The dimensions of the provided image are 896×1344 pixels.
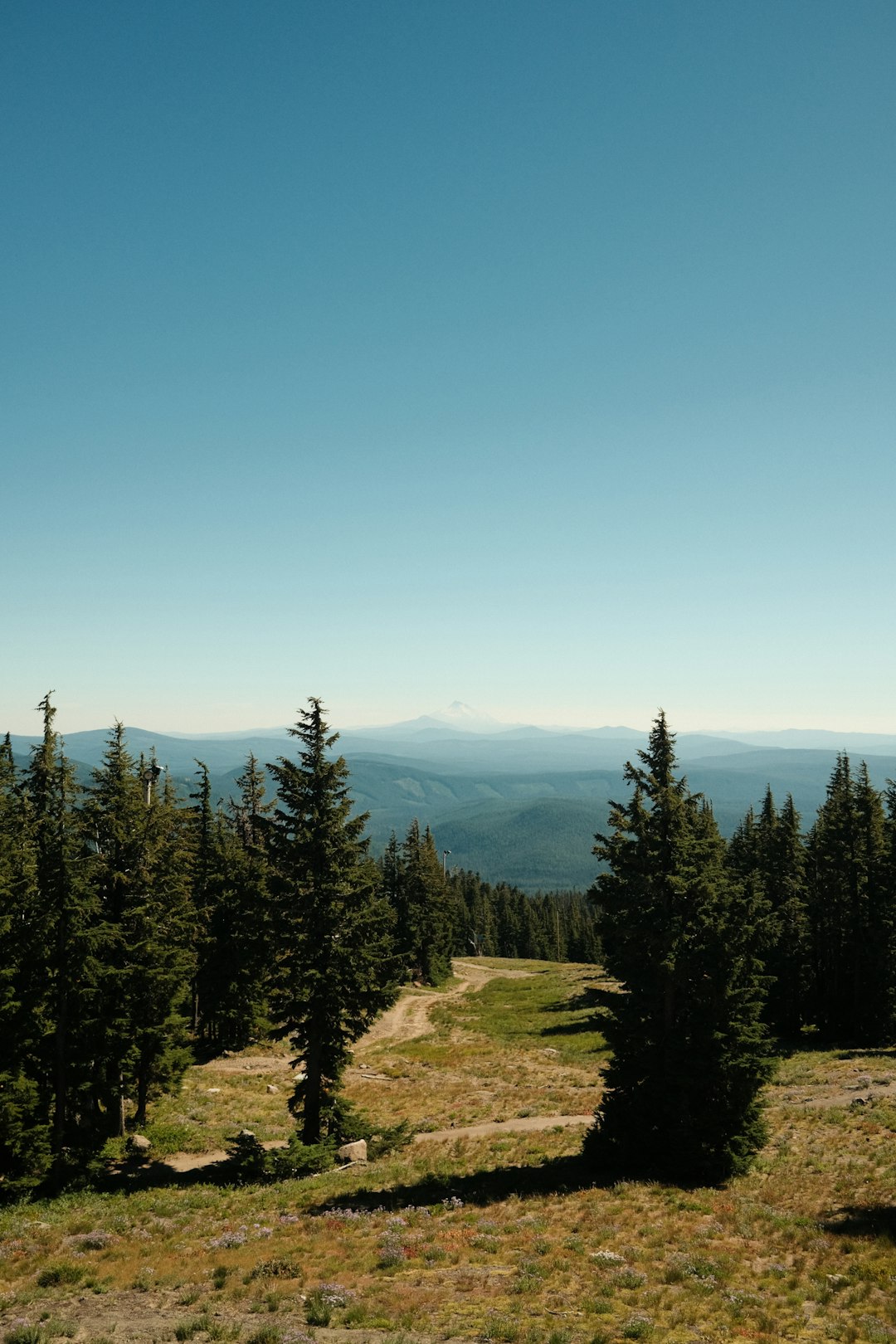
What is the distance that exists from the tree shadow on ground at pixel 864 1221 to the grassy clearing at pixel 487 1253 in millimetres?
58

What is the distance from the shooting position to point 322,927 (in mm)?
24422

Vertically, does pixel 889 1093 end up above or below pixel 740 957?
below

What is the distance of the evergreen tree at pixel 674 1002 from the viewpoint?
2120 centimetres

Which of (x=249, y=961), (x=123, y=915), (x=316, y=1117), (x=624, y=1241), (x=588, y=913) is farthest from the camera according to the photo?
(x=588, y=913)

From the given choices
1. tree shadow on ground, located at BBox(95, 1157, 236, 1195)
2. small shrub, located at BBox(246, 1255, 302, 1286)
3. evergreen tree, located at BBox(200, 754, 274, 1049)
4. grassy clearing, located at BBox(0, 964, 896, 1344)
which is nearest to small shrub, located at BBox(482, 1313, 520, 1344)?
grassy clearing, located at BBox(0, 964, 896, 1344)

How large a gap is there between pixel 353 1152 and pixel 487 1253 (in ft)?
34.3

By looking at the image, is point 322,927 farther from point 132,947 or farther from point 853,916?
point 853,916

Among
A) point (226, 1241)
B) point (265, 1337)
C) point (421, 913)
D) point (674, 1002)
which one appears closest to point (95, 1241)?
point (226, 1241)

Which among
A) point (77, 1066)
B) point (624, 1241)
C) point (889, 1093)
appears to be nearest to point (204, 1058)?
→ point (77, 1066)

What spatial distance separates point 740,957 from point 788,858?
36340mm

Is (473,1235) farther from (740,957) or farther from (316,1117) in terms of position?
(740,957)

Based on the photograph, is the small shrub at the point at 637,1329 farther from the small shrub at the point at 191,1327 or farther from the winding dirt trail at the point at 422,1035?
the winding dirt trail at the point at 422,1035

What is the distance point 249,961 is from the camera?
134ft

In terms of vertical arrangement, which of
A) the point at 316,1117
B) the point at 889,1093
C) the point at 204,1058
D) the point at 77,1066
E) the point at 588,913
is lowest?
the point at 588,913
